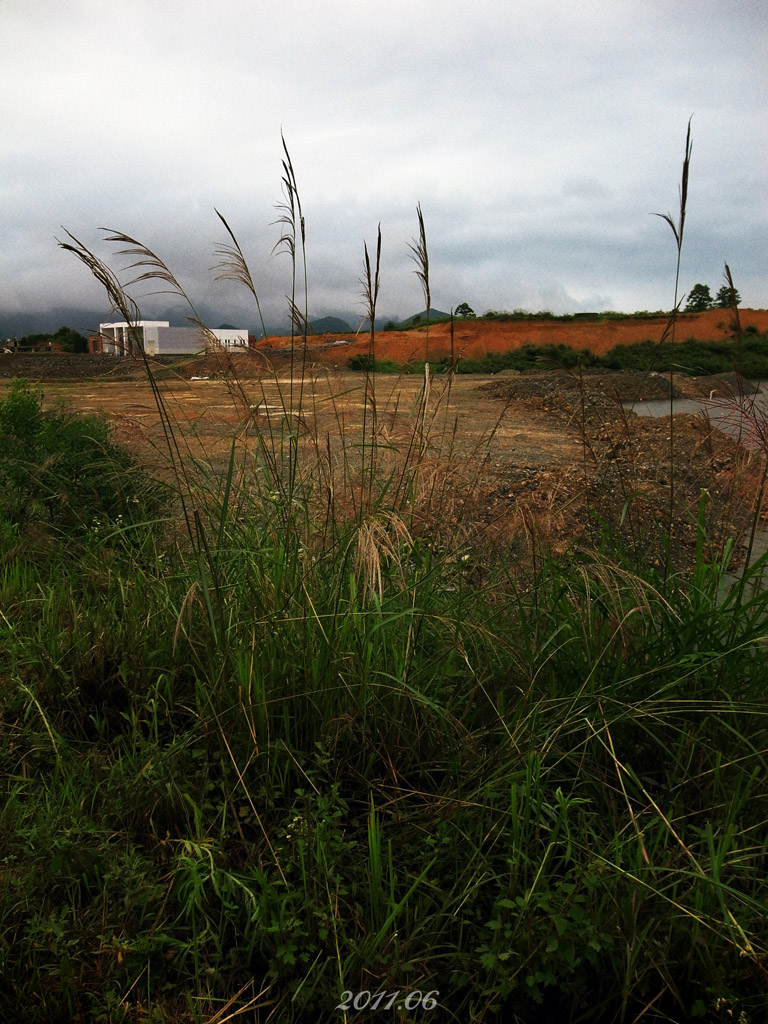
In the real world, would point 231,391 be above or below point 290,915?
above

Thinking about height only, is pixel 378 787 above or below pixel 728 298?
below

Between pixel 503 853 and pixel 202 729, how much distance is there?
0.86 m

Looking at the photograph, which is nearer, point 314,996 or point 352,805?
point 314,996

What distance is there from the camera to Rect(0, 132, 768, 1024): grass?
146 centimetres

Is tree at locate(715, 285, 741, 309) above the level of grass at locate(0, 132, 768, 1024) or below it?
above

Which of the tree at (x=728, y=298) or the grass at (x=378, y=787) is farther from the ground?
the tree at (x=728, y=298)

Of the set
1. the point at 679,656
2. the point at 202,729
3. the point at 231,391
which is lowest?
the point at 202,729

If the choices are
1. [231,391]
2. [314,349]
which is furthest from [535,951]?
[314,349]

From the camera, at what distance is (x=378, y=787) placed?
1.88m

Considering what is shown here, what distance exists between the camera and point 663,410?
15.8 metres

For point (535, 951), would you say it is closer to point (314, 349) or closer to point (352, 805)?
point (352, 805)

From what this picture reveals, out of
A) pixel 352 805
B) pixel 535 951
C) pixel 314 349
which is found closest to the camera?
pixel 535 951

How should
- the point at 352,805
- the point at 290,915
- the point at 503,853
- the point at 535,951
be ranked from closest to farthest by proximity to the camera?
the point at 535,951, the point at 290,915, the point at 503,853, the point at 352,805

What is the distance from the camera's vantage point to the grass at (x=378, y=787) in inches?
57.5
